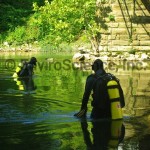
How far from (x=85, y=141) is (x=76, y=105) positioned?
455cm

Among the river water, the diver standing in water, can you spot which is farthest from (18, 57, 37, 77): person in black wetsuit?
the river water

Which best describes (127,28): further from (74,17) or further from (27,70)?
(27,70)

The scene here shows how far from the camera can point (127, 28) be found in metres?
37.1

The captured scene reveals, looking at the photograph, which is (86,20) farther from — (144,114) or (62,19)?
(144,114)

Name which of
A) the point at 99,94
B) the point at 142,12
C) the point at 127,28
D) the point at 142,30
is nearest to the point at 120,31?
the point at 127,28

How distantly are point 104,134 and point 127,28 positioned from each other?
95.3ft

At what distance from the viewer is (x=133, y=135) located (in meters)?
8.54

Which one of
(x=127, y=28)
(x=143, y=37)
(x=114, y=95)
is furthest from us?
(x=127, y=28)

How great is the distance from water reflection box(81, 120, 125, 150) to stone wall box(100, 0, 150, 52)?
27231 mm

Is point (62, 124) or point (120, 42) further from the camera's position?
point (120, 42)

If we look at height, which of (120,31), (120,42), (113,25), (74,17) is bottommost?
(120,42)

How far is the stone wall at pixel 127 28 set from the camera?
36.8 metres

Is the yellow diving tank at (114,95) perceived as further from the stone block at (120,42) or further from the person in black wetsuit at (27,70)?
the stone block at (120,42)

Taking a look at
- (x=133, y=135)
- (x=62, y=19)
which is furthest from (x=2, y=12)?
(x=133, y=135)
